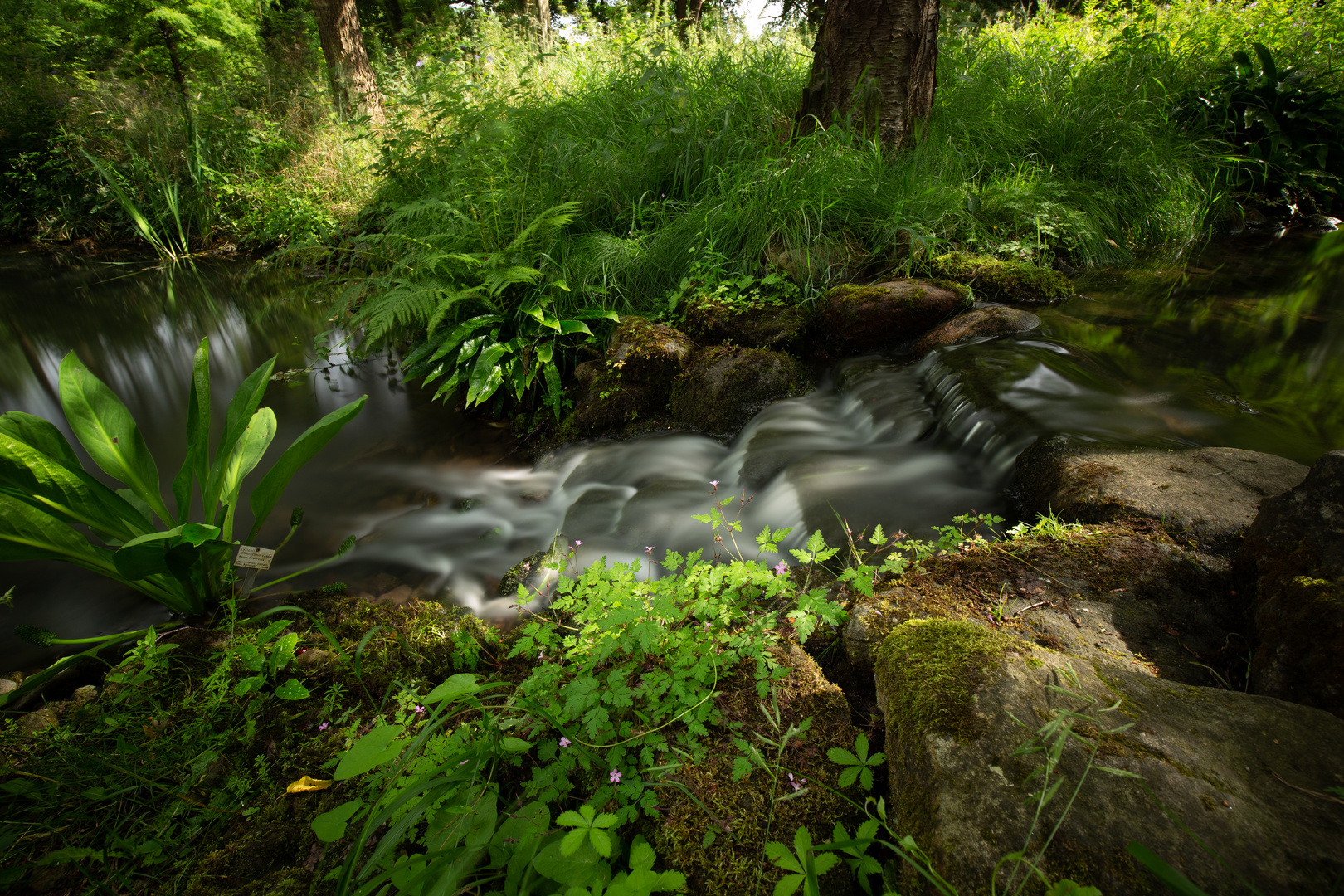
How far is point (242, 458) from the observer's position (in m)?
2.12

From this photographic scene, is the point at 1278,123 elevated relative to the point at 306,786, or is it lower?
elevated

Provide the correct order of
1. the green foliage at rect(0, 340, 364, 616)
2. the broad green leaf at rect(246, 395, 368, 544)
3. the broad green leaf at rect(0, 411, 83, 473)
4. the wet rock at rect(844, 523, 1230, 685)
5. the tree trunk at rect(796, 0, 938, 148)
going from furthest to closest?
1. the tree trunk at rect(796, 0, 938, 148)
2. the broad green leaf at rect(246, 395, 368, 544)
3. the broad green leaf at rect(0, 411, 83, 473)
4. the green foliage at rect(0, 340, 364, 616)
5. the wet rock at rect(844, 523, 1230, 685)

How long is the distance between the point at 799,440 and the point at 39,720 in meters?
3.06

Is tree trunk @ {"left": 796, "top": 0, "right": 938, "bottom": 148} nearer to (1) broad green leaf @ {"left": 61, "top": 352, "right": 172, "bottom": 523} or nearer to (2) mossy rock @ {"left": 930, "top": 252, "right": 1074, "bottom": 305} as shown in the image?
(2) mossy rock @ {"left": 930, "top": 252, "right": 1074, "bottom": 305}

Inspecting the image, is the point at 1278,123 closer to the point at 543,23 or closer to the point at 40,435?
the point at 40,435

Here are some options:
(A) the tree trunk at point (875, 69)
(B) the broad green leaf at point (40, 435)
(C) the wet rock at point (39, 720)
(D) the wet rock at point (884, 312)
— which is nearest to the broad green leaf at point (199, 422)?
(B) the broad green leaf at point (40, 435)

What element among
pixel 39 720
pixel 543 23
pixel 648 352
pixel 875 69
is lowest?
pixel 39 720

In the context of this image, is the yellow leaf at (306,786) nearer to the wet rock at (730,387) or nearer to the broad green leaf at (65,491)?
the broad green leaf at (65,491)

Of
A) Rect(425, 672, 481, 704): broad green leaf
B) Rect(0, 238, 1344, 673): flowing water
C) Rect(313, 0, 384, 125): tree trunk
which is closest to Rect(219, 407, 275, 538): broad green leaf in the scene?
Rect(0, 238, 1344, 673): flowing water

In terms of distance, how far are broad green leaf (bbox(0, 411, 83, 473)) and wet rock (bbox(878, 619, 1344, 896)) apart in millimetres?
2585

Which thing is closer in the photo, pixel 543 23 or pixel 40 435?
pixel 40 435

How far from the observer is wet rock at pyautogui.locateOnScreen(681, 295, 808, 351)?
147 inches

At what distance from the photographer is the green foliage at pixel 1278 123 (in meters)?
6.48

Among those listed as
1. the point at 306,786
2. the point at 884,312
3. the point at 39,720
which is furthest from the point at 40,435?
the point at 884,312
